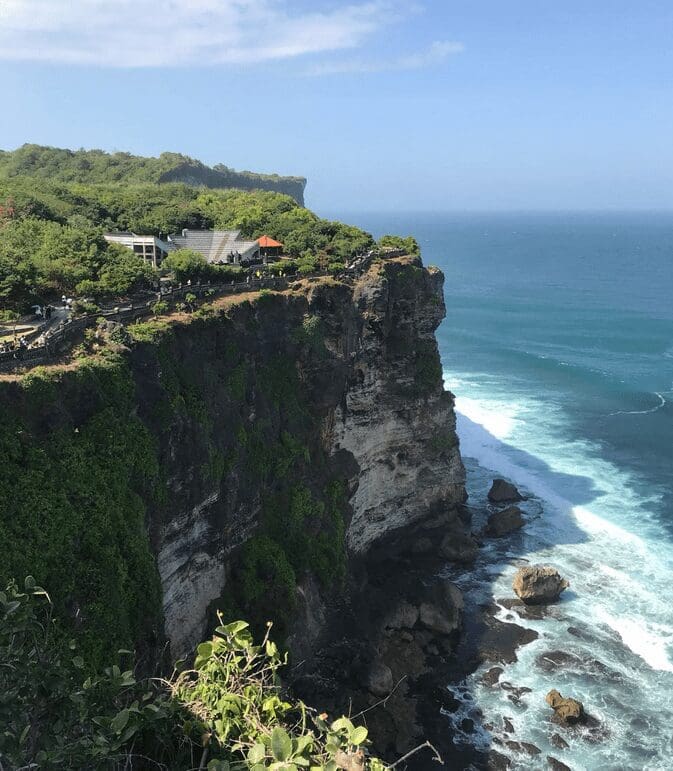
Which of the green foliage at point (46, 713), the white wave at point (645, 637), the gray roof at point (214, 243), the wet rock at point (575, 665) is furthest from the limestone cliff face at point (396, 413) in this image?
the green foliage at point (46, 713)

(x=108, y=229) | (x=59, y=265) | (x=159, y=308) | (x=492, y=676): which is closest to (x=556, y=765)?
(x=492, y=676)

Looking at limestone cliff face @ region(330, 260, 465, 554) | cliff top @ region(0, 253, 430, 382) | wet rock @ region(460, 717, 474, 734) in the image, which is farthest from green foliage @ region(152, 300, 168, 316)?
wet rock @ region(460, 717, 474, 734)

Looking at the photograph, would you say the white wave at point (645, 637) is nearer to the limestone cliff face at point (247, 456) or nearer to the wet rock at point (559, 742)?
the wet rock at point (559, 742)

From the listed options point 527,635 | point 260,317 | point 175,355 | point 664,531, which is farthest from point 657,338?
point 175,355

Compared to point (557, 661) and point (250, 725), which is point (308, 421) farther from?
point (250, 725)

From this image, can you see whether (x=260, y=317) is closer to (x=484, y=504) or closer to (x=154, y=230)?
(x=154, y=230)

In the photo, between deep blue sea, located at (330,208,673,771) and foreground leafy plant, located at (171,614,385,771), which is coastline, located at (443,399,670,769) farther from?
foreground leafy plant, located at (171,614,385,771)
